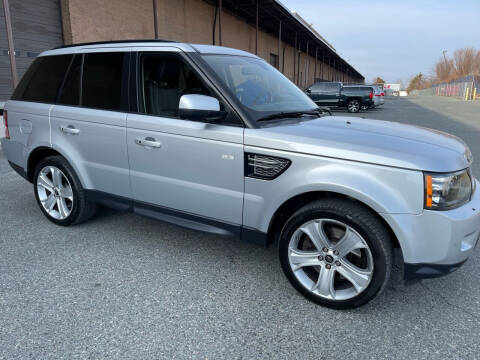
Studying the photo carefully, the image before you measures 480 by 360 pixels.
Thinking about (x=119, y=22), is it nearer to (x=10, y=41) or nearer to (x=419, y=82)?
(x=10, y=41)

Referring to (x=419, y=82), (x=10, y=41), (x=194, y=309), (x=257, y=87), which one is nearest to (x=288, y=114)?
(x=257, y=87)

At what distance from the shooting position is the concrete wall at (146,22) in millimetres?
12297

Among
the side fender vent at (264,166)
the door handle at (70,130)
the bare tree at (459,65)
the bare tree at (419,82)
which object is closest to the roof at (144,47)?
the door handle at (70,130)

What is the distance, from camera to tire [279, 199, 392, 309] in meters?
2.48

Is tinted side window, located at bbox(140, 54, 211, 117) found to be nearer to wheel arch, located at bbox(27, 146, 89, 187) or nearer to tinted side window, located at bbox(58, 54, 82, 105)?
tinted side window, located at bbox(58, 54, 82, 105)

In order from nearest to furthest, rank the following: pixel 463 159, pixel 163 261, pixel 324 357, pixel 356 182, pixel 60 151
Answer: pixel 324 357
pixel 356 182
pixel 463 159
pixel 163 261
pixel 60 151

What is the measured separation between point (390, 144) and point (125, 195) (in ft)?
7.81

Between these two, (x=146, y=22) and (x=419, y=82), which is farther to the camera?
(x=419, y=82)

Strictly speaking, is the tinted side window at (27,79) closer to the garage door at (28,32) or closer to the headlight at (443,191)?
the headlight at (443,191)

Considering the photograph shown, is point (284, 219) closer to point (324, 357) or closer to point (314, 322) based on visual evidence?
point (314, 322)

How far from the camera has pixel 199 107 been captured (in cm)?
279

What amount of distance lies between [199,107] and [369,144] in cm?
122

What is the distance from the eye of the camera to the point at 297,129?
2838 mm

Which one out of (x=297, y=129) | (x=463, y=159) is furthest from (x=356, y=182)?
(x=463, y=159)
